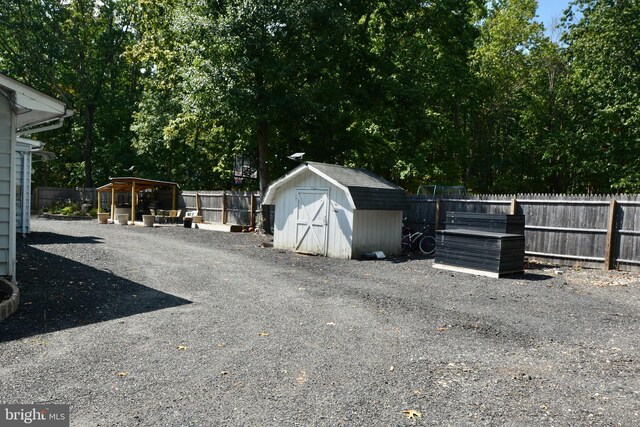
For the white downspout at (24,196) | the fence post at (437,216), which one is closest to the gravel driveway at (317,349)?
the fence post at (437,216)

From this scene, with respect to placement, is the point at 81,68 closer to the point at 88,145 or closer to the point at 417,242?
the point at 88,145

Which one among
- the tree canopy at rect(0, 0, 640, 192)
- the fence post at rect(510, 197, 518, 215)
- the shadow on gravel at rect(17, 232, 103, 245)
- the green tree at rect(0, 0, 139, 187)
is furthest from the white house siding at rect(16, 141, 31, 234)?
the green tree at rect(0, 0, 139, 187)

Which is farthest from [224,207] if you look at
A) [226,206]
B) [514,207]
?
[514,207]

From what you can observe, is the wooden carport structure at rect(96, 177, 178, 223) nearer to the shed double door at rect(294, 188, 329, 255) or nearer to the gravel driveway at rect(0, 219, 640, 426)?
the shed double door at rect(294, 188, 329, 255)

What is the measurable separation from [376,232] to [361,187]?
5.46ft

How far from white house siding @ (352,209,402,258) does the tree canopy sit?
6973 millimetres

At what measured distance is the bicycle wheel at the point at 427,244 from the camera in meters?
16.8

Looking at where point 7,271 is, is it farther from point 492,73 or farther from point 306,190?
point 492,73

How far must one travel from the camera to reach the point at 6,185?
8641 mm

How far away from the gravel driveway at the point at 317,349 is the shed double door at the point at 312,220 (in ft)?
13.9

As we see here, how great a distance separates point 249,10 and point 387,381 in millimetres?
16834

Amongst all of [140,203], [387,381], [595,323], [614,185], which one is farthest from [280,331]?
[140,203]

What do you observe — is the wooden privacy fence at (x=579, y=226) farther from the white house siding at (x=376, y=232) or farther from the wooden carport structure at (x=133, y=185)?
the wooden carport structure at (x=133, y=185)

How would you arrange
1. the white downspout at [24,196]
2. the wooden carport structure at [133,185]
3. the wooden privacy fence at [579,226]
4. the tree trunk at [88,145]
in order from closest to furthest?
the wooden privacy fence at [579,226] < the white downspout at [24,196] < the wooden carport structure at [133,185] < the tree trunk at [88,145]
